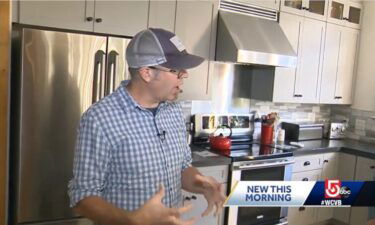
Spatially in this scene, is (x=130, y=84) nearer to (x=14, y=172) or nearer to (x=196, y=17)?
(x=14, y=172)

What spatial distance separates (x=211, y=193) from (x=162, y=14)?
1.65m

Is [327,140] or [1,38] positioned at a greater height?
[1,38]

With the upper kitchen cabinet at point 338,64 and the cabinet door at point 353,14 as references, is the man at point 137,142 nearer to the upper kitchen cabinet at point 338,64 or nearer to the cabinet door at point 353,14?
the upper kitchen cabinet at point 338,64

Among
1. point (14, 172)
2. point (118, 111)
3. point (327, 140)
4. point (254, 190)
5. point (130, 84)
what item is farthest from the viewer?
point (327, 140)

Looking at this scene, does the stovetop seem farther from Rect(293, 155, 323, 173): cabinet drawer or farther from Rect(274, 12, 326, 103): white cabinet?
Rect(274, 12, 326, 103): white cabinet

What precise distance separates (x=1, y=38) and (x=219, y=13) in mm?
2006

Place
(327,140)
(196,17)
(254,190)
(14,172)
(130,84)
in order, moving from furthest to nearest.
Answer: (327,140)
(196,17)
(14,172)
(130,84)
(254,190)

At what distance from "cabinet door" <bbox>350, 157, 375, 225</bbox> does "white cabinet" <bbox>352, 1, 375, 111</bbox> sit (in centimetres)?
76

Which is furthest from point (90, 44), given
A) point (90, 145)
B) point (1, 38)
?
point (90, 145)

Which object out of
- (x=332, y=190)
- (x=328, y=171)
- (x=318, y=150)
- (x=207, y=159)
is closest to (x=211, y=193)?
(x=332, y=190)

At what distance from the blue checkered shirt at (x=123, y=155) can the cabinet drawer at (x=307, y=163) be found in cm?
235

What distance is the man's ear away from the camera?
1486 millimetres

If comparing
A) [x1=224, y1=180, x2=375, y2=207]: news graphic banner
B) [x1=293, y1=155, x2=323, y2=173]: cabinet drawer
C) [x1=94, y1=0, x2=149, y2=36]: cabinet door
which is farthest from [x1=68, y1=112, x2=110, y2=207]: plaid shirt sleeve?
[x1=293, y1=155, x2=323, y2=173]: cabinet drawer

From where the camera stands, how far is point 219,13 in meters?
3.21
